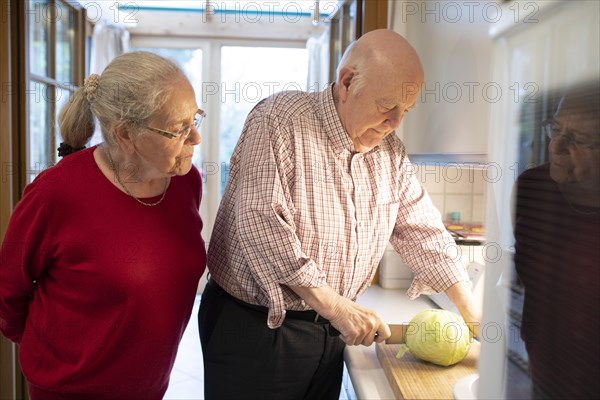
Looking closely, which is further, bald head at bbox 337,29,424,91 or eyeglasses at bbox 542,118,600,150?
bald head at bbox 337,29,424,91

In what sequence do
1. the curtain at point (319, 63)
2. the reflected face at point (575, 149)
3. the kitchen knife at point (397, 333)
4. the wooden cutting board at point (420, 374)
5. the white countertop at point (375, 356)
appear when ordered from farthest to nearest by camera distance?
the curtain at point (319, 63), the kitchen knife at point (397, 333), the white countertop at point (375, 356), the wooden cutting board at point (420, 374), the reflected face at point (575, 149)

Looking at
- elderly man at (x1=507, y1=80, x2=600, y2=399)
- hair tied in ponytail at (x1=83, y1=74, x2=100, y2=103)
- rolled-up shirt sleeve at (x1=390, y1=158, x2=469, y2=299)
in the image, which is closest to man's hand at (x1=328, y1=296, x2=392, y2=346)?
rolled-up shirt sleeve at (x1=390, y1=158, x2=469, y2=299)

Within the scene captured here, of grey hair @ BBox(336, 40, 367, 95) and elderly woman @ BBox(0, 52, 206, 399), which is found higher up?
grey hair @ BBox(336, 40, 367, 95)

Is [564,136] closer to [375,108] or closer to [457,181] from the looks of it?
[375,108]

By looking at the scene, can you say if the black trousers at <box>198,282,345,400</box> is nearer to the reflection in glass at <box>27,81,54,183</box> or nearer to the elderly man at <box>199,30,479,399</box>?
the elderly man at <box>199,30,479,399</box>

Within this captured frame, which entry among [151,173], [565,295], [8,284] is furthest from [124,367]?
[565,295]

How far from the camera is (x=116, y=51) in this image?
4.33m

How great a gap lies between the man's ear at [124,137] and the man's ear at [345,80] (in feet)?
1.61

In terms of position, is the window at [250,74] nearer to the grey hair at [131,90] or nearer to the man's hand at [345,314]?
the grey hair at [131,90]

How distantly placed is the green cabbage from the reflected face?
3.21 ft

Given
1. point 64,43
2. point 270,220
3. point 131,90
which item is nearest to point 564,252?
point 270,220

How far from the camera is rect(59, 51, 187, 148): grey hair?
1.15m

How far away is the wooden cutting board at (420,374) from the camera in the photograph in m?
1.13

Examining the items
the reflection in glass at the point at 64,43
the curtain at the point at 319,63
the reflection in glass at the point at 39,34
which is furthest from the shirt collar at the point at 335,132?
the curtain at the point at 319,63
